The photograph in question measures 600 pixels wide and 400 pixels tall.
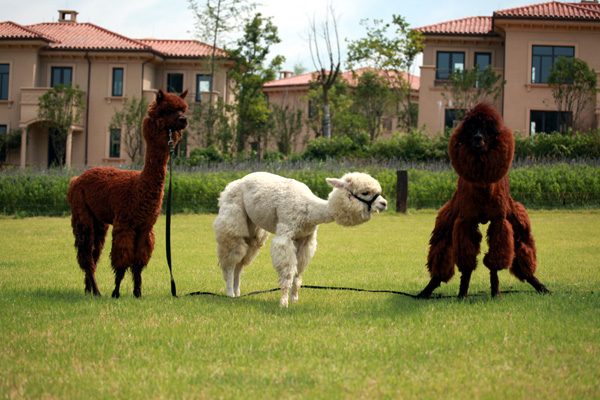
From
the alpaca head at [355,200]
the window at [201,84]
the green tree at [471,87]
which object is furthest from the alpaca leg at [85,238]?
the window at [201,84]

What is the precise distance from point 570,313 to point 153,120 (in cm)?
549

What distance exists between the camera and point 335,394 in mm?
4172

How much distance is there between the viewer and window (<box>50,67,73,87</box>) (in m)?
41.7

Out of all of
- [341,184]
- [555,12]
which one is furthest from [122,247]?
[555,12]

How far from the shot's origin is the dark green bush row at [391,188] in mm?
21797

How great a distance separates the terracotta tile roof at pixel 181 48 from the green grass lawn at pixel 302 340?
34.7 m

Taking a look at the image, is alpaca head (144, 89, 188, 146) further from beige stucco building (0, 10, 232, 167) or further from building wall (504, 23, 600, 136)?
beige stucco building (0, 10, 232, 167)

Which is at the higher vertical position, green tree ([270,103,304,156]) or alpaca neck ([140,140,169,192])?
green tree ([270,103,304,156])

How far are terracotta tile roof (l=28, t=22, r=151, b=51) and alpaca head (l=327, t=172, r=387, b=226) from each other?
36450mm

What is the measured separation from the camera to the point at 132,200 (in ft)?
24.7

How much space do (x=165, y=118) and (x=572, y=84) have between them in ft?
102

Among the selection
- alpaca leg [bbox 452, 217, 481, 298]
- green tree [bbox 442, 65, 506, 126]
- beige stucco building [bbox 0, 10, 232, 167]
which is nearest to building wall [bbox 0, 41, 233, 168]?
beige stucco building [bbox 0, 10, 232, 167]

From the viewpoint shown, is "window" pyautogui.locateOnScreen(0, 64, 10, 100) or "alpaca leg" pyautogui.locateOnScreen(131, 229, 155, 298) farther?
"window" pyautogui.locateOnScreen(0, 64, 10, 100)

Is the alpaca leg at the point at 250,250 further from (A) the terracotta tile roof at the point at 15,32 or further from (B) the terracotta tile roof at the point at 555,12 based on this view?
(A) the terracotta tile roof at the point at 15,32
